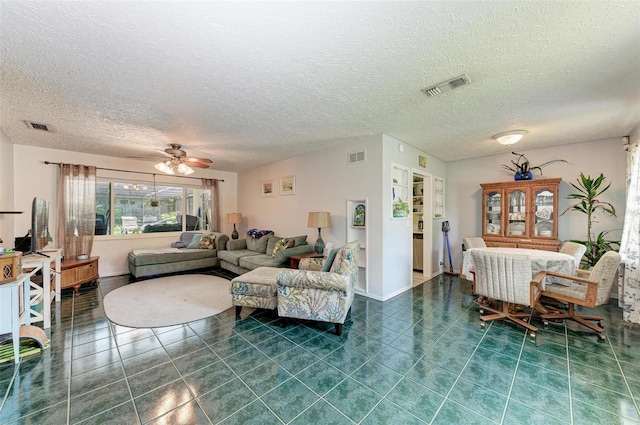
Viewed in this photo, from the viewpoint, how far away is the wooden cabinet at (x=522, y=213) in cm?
433

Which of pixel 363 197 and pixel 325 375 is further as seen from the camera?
pixel 363 197

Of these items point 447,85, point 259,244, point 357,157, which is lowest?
point 259,244

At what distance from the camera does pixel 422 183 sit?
5.53 metres

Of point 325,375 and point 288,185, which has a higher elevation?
point 288,185

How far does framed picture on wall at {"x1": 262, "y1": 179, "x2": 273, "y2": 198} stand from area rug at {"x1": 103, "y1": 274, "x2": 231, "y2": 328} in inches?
89.1

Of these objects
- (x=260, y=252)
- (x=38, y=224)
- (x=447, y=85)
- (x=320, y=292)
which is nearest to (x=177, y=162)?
(x=38, y=224)

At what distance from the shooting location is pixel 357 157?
4.17 m

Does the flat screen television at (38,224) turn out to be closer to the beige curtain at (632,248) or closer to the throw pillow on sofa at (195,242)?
the throw pillow on sofa at (195,242)

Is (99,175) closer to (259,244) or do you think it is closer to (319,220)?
(259,244)

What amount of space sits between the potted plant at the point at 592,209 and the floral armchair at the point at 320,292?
12.8 ft

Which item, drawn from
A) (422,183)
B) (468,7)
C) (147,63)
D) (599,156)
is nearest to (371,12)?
(468,7)

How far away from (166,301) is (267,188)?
3.29 metres

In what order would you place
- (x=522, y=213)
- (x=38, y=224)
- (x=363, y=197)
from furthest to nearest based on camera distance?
(x=522, y=213), (x=363, y=197), (x=38, y=224)

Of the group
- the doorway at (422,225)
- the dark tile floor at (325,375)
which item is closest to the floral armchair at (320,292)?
the dark tile floor at (325,375)
